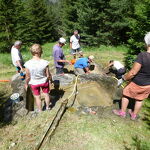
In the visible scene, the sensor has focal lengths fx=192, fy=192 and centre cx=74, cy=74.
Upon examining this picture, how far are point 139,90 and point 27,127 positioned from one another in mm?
2946

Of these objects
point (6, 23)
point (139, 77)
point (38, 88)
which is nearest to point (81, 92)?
point (38, 88)

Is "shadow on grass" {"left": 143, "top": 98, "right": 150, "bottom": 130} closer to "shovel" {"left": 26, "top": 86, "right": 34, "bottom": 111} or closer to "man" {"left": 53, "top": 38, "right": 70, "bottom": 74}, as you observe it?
"man" {"left": 53, "top": 38, "right": 70, "bottom": 74}

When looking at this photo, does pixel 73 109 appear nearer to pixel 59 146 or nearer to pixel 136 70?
pixel 59 146

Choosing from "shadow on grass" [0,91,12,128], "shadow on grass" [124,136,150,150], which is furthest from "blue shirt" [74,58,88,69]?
"shadow on grass" [124,136,150,150]

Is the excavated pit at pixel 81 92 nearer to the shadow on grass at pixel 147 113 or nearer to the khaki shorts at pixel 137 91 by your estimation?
the shadow on grass at pixel 147 113

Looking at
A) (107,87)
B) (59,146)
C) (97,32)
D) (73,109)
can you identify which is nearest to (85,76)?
(107,87)

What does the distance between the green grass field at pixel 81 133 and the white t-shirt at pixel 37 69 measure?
1.06 m

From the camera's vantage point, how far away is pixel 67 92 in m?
6.68

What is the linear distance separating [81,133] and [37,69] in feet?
6.10

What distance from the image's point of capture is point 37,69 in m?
4.62

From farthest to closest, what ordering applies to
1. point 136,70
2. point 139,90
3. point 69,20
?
point 69,20 → point 139,90 → point 136,70

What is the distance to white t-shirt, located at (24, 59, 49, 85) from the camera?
15.1 feet

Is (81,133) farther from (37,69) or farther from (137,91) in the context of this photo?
(37,69)

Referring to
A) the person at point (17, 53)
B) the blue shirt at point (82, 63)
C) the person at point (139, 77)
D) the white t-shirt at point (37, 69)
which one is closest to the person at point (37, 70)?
the white t-shirt at point (37, 69)
